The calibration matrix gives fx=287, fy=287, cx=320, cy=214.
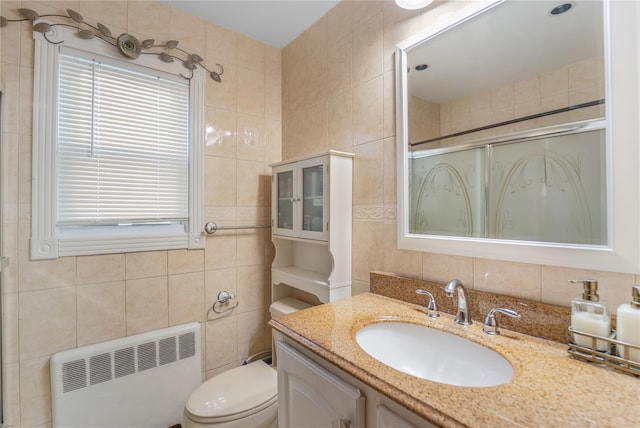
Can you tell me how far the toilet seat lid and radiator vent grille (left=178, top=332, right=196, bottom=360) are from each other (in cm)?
29

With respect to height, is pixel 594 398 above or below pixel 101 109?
below

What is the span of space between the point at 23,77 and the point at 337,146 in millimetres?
1473

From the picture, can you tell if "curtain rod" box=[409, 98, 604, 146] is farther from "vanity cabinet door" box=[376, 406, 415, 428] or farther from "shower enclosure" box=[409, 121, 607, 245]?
"vanity cabinet door" box=[376, 406, 415, 428]

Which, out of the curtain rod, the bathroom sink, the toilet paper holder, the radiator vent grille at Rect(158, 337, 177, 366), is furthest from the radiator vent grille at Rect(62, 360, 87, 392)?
the curtain rod

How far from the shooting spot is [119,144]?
Answer: 4.94ft

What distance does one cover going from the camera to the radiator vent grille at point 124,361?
1.34 meters

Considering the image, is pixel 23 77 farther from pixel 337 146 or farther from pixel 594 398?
pixel 594 398

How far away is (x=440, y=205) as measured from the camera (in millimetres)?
1147

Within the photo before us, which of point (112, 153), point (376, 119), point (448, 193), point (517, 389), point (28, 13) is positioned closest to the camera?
point (517, 389)

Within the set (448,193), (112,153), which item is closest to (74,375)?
(112,153)

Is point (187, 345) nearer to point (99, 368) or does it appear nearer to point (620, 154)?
point (99, 368)

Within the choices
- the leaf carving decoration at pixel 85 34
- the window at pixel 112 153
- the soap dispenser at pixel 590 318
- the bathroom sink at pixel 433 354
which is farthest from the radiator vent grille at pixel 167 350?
the soap dispenser at pixel 590 318

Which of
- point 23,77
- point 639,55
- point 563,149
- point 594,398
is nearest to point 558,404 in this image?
point 594,398

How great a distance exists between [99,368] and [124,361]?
0.10m
